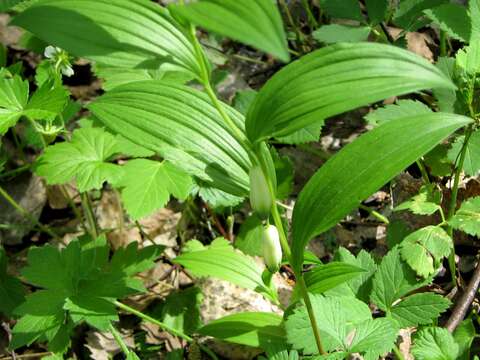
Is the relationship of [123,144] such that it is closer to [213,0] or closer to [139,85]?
[139,85]

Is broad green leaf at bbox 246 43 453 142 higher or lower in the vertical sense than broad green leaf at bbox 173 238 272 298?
higher

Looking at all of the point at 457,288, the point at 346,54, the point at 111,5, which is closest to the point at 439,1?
the point at 457,288

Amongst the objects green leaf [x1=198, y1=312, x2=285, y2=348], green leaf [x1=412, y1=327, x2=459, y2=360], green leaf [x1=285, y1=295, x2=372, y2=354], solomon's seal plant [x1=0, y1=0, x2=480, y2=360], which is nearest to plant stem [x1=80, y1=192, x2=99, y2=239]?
solomon's seal plant [x1=0, y1=0, x2=480, y2=360]

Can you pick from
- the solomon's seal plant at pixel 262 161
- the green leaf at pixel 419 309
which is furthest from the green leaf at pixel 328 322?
the green leaf at pixel 419 309

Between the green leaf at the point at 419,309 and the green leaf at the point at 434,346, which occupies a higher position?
the green leaf at the point at 419,309

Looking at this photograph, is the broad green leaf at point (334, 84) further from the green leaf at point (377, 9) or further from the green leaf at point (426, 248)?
the green leaf at point (377, 9)

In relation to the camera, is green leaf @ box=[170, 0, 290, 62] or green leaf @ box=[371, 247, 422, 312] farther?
green leaf @ box=[371, 247, 422, 312]

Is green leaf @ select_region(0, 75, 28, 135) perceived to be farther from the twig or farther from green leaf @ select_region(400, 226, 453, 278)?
the twig
